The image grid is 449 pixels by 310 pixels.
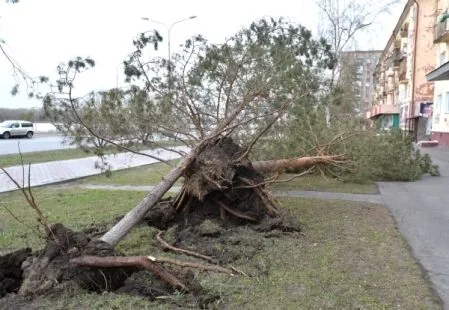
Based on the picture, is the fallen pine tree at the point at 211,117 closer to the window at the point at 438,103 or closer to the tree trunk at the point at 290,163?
the tree trunk at the point at 290,163

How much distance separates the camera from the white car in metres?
45.1

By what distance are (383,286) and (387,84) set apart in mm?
68760

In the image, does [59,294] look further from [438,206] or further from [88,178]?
[88,178]

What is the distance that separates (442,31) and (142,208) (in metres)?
29.4

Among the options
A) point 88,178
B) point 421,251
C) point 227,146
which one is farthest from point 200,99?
point 88,178

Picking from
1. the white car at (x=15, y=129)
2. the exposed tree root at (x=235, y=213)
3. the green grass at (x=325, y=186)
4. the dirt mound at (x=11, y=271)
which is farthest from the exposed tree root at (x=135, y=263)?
the white car at (x=15, y=129)

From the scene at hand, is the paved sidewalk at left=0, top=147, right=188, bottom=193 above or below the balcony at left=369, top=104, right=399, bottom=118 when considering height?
below

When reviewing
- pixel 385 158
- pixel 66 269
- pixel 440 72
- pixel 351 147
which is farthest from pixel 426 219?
pixel 440 72

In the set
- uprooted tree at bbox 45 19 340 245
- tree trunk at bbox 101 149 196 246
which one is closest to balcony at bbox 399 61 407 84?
uprooted tree at bbox 45 19 340 245

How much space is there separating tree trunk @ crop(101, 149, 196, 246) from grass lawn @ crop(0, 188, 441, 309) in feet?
1.00

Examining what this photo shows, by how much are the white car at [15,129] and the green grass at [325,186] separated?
123 feet

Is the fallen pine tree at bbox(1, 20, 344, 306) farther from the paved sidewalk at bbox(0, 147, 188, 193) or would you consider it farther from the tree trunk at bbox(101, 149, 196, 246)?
the paved sidewalk at bbox(0, 147, 188, 193)

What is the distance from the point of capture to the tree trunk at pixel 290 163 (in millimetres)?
8555

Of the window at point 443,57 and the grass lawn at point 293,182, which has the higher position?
the window at point 443,57
